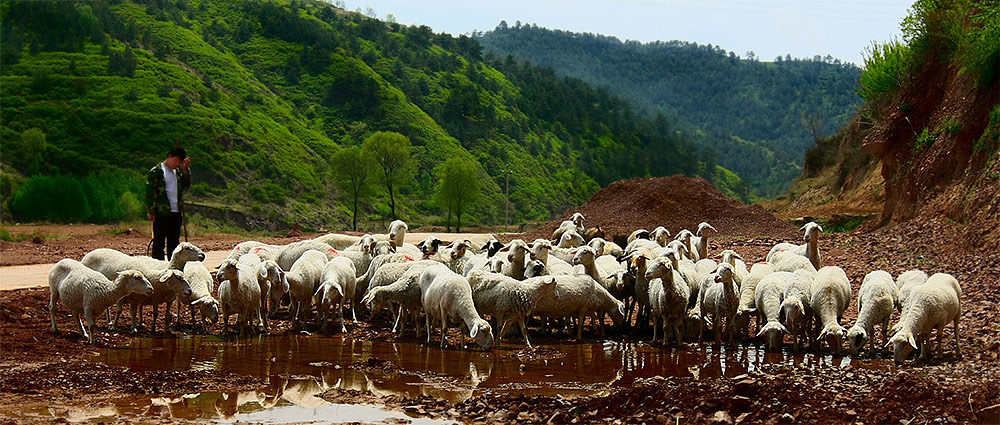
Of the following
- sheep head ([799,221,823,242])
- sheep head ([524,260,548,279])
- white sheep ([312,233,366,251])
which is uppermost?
sheep head ([799,221,823,242])

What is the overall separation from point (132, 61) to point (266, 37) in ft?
72.5

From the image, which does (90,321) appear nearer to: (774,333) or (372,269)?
(372,269)

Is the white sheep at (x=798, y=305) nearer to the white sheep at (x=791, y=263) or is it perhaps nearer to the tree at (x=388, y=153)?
the white sheep at (x=791, y=263)

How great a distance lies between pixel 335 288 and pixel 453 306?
218 cm

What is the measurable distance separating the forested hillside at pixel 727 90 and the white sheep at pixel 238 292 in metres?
116

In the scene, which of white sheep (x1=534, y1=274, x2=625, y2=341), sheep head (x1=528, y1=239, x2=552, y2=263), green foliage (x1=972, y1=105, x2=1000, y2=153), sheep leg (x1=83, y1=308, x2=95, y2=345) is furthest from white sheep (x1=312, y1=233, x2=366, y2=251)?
green foliage (x1=972, y1=105, x2=1000, y2=153)

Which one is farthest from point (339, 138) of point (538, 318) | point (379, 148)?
point (538, 318)

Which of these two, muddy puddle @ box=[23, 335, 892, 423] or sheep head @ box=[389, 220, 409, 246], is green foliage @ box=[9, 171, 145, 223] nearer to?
sheep head @ box=[389, 220, 409, 246]

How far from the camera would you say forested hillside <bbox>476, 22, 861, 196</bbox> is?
13888 centimetres

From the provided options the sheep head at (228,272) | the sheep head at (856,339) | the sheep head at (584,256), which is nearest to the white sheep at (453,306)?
the sheep head at (584,256)

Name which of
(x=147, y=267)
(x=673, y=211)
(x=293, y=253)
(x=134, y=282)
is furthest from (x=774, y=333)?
(x=673, y=211)

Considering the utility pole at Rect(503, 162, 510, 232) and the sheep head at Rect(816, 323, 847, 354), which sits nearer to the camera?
the sheep head at Rect(816, 323, 847, 354)

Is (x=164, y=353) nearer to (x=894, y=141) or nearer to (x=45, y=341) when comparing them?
(x=45, y=341)

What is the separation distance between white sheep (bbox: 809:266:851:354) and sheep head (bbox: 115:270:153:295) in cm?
916
